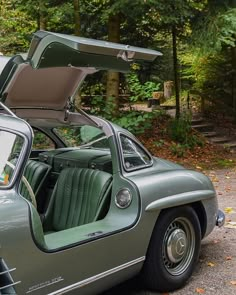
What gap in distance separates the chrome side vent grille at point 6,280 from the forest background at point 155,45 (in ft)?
22.0

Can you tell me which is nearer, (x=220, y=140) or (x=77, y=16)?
(x=77, y=16)

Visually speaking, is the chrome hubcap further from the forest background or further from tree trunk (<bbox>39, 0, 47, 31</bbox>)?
tree trunk (<bbox>39, 0, 47, 31</bbox>)

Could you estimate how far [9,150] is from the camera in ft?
10.7

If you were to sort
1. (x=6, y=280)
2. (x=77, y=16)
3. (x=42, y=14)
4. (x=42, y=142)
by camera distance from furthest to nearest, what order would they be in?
1. (x=77, y=16)
2. (x=42, y=14)
3. (x=42, y=142)
4. (x=6, y=280)

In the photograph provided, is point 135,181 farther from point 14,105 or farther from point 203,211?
point 14,105

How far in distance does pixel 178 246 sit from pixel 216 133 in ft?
37.3

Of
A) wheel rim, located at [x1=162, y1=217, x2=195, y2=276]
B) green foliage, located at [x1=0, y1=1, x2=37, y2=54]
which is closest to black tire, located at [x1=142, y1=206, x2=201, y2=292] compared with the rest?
wheel rim, located at [x1=162, y1=217, x2=195, y2=276]

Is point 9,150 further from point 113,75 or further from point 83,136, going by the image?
point 113,75

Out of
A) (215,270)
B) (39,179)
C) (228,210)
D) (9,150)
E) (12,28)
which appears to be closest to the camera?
(9,150)

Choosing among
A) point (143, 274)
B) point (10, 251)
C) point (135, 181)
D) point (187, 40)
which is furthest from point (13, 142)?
point (187, 40)

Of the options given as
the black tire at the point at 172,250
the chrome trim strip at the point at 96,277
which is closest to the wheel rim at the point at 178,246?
the black tire at the point at 172,250

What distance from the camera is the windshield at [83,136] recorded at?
4914mm

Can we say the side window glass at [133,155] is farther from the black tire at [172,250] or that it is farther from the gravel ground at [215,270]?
the gravel ground at [215,270]

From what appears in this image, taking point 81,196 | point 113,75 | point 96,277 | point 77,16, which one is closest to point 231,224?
point 81,196
